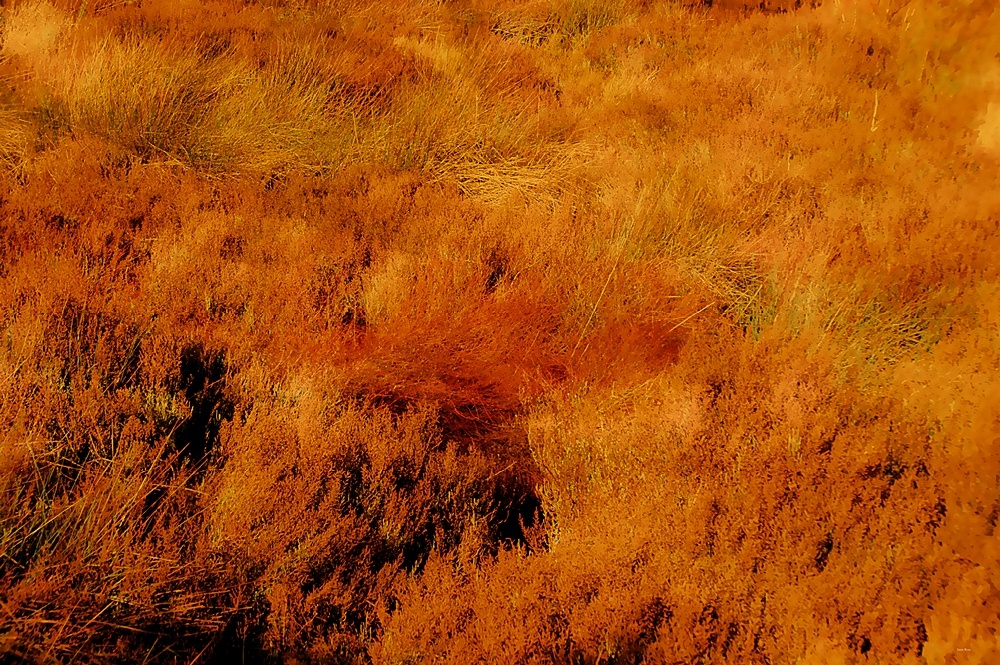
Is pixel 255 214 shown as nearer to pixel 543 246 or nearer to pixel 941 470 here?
pixel 543 246

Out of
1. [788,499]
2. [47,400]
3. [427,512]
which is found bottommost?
[427,512]

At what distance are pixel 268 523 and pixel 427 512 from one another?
0.53 m

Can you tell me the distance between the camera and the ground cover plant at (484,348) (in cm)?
202

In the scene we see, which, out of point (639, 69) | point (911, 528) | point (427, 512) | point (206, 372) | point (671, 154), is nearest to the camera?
point (911, 528)

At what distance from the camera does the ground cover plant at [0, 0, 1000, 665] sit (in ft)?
6.63

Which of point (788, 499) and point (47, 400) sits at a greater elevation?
point (47, 400)

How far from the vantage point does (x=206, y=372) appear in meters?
2.98

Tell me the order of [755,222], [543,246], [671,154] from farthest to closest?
1. [671,154]
2. [755,222]
3. [543,246]

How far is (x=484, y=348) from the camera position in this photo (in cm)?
350

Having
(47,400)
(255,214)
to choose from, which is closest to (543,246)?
(255,214)

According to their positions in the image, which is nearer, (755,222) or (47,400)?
(47,400)

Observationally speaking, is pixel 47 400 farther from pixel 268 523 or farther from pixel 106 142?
pixel 106 142

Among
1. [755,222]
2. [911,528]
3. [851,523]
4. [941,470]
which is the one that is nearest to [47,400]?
[851,523]

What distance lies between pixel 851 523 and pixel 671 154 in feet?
11.7
